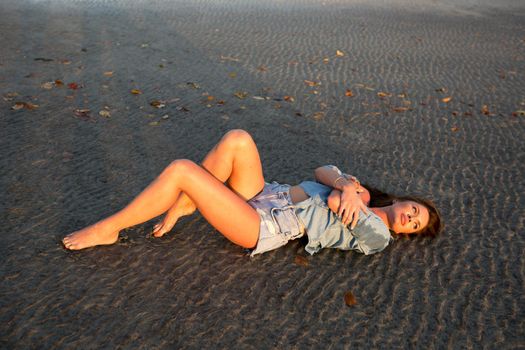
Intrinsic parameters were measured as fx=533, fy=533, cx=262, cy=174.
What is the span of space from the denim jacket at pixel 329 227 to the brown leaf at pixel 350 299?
0.37 metres

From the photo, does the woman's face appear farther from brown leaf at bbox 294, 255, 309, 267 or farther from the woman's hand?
brown leaf at bbox 294, 255, 309, 267

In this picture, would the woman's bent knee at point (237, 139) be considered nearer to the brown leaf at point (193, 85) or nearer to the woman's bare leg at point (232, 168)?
the woman's bare leg at point (232, 168)

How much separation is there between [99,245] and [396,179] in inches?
116

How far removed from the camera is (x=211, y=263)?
3.62 metres

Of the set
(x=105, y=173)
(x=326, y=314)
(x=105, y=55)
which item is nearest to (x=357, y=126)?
(x=105, y=173)

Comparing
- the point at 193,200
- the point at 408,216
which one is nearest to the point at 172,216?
the point at 193,200

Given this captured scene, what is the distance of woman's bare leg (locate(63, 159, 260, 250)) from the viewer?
329cm

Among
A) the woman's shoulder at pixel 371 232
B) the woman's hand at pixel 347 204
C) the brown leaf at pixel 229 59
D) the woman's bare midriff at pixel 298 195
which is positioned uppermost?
the woman's hand at pixel 347 204

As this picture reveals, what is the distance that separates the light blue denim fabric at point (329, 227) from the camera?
11.8 feet

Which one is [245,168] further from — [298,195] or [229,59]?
[229,59]

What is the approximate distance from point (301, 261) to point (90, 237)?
1436mm

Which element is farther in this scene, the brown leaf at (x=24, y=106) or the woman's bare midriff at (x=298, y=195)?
the brown leaf at (x=24, y=106)

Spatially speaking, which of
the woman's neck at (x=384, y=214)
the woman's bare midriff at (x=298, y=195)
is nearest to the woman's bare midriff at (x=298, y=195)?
the woman's bare midriff at (x=298, y=195)

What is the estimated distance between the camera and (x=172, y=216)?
3.78 m
